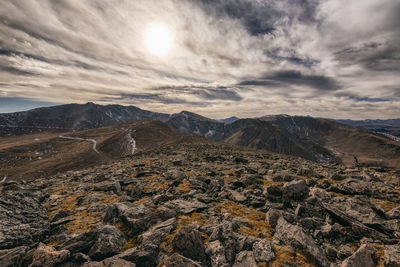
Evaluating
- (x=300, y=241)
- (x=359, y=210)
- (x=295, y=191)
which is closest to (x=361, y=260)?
(x=300, y=241)

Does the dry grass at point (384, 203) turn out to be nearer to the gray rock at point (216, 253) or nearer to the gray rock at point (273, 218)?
the gray rock at point (273, 218)

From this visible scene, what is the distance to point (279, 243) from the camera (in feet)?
27.7

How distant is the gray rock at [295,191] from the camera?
13.0 m

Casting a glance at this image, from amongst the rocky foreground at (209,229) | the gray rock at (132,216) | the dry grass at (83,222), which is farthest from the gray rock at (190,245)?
the dry grass at (83,222)

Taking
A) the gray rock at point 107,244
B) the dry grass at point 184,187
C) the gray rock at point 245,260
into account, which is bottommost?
the dry grass at point 184,187

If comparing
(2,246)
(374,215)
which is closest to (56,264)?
(2,246)

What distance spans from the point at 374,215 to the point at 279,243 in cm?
703

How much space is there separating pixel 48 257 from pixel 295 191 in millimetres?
15131

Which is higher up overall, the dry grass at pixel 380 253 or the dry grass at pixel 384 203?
the dry grass at pixel 384 203

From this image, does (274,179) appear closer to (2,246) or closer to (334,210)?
(334,210)

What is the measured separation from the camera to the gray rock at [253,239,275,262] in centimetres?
730

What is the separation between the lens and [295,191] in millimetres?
13180

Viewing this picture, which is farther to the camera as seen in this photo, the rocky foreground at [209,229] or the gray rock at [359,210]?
the gray rock at [359,210]

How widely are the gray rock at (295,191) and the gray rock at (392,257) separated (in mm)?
5273
